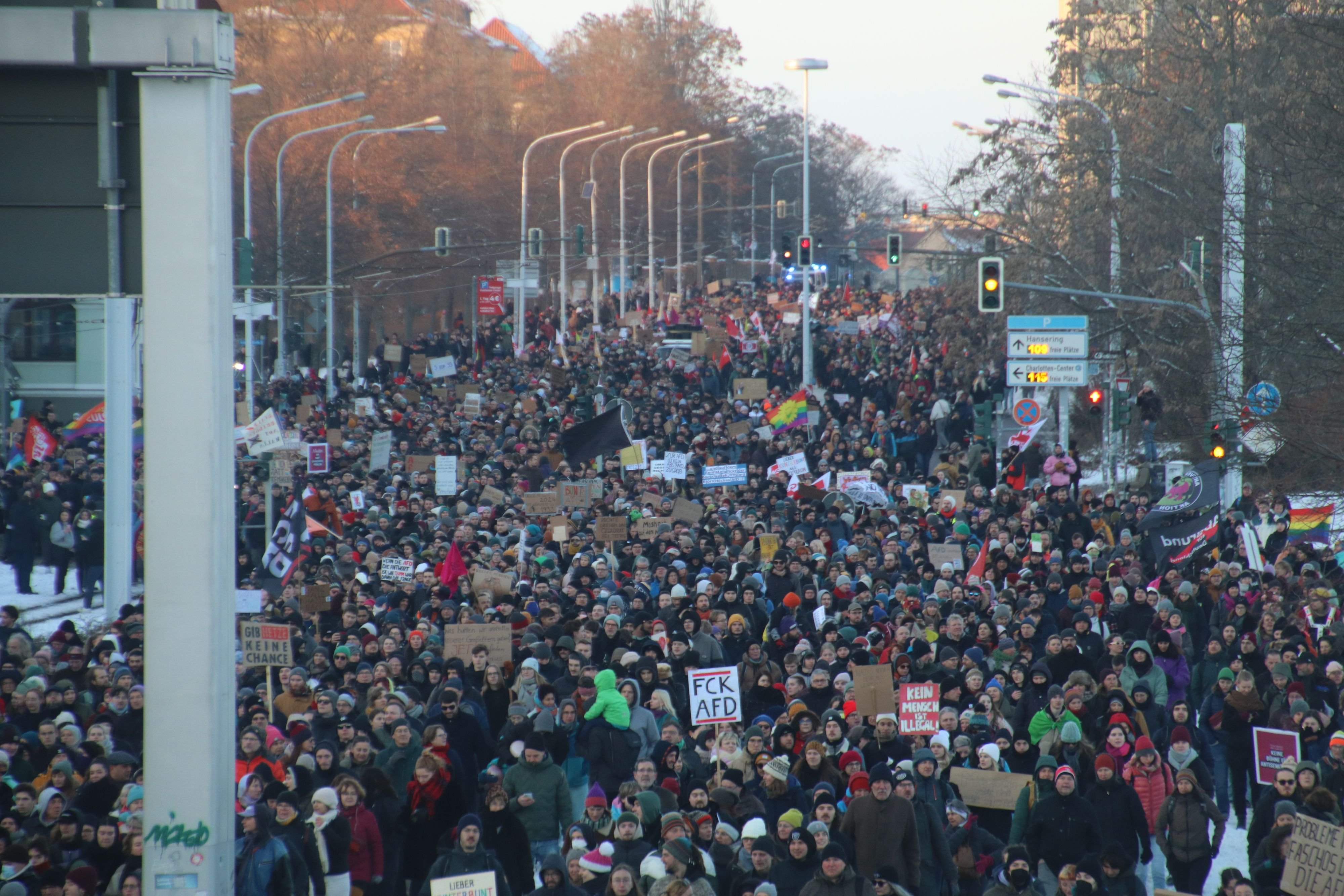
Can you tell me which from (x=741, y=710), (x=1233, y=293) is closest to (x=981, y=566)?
(x=741, y=710)

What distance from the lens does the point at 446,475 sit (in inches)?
953

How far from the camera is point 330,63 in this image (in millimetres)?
58688

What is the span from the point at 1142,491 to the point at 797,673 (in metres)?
15.4

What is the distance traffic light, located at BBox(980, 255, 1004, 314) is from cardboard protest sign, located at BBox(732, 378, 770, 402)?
7727 millimetres

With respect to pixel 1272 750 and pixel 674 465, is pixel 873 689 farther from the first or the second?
pixel 674 465

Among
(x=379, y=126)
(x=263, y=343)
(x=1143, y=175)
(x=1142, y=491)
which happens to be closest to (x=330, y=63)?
(x=379, y=126)

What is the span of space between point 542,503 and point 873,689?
1108 centimetres

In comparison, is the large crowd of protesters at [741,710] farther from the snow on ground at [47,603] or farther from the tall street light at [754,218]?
the tall street light at [754,218]

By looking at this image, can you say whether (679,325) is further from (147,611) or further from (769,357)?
(147,611)

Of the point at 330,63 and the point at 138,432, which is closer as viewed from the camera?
the point at 138,432

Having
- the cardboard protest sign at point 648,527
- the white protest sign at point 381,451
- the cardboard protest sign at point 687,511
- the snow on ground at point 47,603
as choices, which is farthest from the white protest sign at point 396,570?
the white protest sign at point 381,451

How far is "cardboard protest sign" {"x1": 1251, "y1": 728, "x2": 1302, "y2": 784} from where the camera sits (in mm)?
10883

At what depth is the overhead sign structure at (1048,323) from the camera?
26.3 meters

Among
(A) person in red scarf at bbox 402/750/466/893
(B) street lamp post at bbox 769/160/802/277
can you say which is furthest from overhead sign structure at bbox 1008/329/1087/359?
(B) street lamp post at bbox 769/160/802/277
